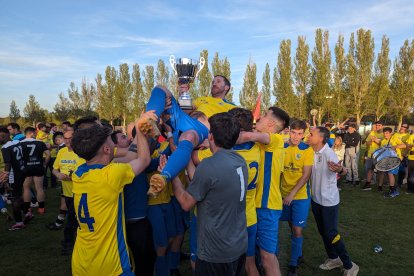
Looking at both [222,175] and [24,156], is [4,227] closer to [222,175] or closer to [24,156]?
[24,156]

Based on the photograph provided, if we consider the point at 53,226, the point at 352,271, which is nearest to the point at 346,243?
the point at 352,271

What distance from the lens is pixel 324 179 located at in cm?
461

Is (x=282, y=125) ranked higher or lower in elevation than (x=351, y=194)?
higher

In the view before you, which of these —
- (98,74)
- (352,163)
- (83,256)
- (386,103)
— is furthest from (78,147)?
(98,74)

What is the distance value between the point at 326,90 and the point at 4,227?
36748 mm

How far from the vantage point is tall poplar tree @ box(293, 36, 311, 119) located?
3969 centimetres

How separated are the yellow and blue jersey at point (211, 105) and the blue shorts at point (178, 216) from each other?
1270mm

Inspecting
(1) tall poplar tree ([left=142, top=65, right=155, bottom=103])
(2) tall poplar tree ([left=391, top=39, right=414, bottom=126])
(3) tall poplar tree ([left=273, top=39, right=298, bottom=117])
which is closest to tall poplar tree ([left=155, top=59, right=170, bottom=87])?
(1) tall poplar tree ([left=142, top=65, right=155, bottom=103])

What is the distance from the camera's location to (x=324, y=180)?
4602 mm

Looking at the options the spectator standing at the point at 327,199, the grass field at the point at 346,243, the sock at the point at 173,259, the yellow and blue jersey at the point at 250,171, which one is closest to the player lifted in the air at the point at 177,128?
the yellow and blue jersey at the point at 250,171

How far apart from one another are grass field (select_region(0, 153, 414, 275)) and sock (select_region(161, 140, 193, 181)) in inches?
109

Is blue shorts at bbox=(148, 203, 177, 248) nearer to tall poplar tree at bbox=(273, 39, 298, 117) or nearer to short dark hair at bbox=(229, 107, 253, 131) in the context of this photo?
short dark hair at bbox=(229, 107, 253, 131)

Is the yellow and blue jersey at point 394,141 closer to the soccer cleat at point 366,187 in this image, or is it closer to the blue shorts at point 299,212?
the soccer cleat at point 366,187

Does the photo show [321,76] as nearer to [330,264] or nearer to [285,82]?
[285,82]
